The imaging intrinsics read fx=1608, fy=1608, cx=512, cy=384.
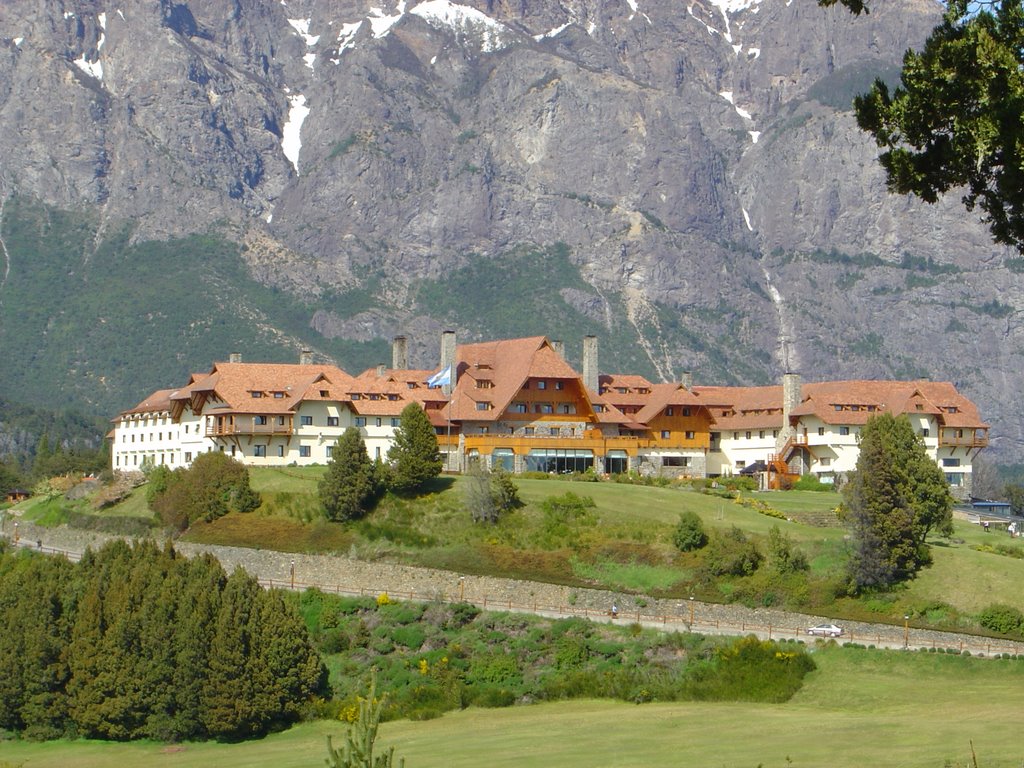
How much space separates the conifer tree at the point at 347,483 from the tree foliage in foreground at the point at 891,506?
27328 mm

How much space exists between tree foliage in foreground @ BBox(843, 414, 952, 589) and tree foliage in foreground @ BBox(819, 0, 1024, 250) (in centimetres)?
Answer: 4984

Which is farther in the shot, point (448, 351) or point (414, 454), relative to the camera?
point (448, 351)

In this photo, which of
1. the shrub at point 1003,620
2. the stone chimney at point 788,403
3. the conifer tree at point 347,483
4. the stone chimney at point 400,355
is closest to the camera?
the shrub at point 1003,620

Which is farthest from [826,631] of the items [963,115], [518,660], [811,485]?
[963,115]

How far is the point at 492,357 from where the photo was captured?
120000 millimetres

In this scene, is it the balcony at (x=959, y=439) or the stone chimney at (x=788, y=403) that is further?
the balcony at (x=959, y=439)

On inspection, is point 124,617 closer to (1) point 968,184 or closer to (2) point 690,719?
(2) point 690,719

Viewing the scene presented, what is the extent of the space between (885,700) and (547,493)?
1349 inches

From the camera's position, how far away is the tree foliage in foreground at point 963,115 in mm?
29969

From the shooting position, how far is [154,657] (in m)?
75.2

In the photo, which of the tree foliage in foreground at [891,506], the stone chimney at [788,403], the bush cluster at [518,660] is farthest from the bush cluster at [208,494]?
the stone chimney at [788,403]

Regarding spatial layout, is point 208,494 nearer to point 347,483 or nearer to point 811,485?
point 347,483

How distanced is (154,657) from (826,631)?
31.6 meters

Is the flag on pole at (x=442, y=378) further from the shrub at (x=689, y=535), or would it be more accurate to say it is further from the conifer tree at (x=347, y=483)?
the shrub at (x=689, y=535)
